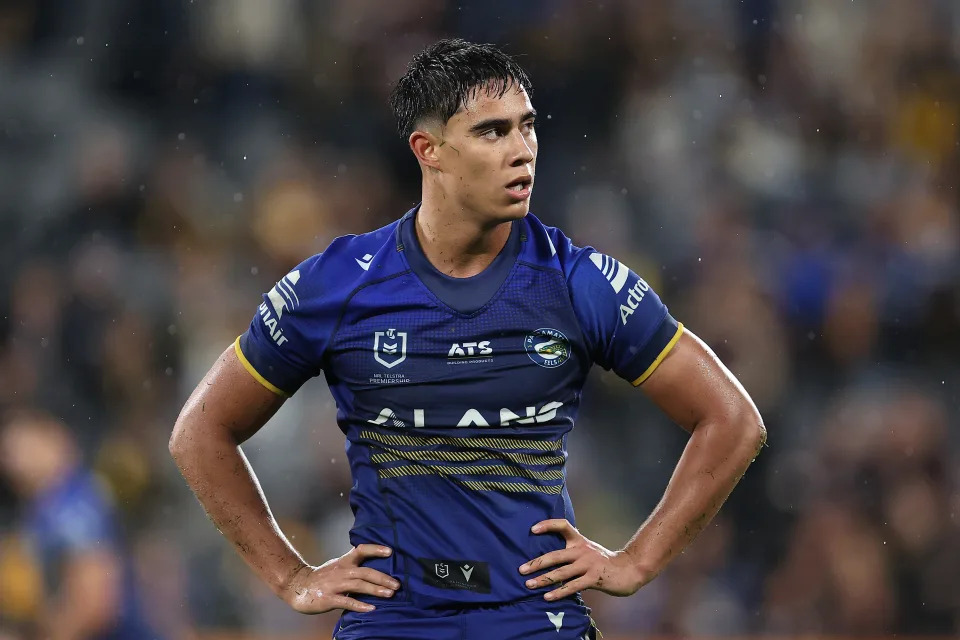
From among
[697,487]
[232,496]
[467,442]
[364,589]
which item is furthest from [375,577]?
[697,487]

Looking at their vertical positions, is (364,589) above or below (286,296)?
below

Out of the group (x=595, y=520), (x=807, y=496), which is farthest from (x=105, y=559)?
(x=807, y=496)

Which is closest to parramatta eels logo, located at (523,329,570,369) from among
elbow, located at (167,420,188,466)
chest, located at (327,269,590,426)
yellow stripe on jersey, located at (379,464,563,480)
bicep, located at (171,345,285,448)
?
chest, located at (327,269,590,426)

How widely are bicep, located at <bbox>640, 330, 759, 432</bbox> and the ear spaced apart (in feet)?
2.56

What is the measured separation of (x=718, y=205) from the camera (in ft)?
26.6

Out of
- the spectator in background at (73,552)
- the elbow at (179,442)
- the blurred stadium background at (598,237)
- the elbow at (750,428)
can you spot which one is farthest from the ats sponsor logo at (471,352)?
the blurred stadium background at (598,237)

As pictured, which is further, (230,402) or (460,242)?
(230,402)

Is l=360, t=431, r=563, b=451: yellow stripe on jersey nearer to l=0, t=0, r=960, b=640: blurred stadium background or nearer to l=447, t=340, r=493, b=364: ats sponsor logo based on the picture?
l=447, t=340, r=493, b=364: ats sponsor logo

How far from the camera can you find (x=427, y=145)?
364cm

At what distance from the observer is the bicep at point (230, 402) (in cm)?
369

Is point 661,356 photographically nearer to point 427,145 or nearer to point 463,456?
point 463,456

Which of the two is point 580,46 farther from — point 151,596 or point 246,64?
point 151,596

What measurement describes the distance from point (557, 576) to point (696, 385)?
0.60 metres

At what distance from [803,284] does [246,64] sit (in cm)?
367
